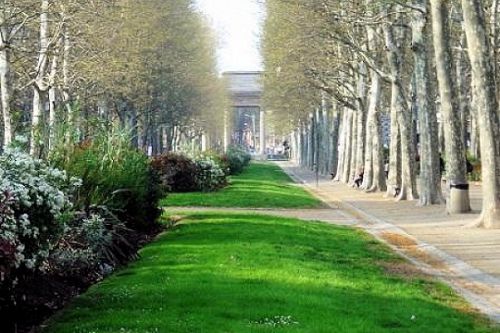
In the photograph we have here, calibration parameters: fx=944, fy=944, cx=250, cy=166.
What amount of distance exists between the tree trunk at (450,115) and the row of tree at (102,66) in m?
8.26

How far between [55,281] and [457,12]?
28.8 metres

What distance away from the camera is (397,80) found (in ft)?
108

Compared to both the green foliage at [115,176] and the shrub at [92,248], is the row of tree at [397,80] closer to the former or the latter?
the green foliage at [115,176]

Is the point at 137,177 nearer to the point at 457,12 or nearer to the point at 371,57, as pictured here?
the point at 371,57

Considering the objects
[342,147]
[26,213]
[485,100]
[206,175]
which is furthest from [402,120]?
[26,213]

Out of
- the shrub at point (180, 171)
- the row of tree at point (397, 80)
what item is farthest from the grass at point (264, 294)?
the shrub at point (180, 171)

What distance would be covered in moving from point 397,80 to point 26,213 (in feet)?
82.7

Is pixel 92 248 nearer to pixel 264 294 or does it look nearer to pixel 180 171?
pixel 264 294

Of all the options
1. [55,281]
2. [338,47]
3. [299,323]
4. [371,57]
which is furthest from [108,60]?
[299,323]

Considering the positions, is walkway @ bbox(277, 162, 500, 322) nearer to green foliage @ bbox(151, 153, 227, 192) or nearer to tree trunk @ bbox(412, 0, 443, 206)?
tree trunk @ bbox(412, 0, 443, 206)

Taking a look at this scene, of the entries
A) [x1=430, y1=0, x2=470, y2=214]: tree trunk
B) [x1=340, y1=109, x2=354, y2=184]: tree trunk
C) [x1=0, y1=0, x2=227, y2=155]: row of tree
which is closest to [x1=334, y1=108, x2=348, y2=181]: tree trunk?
[x1=340, y1=109, x2=354, y2=184]: tree trunk

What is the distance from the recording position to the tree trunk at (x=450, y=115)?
24.5m

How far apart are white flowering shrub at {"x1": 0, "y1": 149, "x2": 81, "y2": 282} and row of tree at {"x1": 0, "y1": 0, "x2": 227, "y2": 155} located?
168 inches

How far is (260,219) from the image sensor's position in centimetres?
2261
